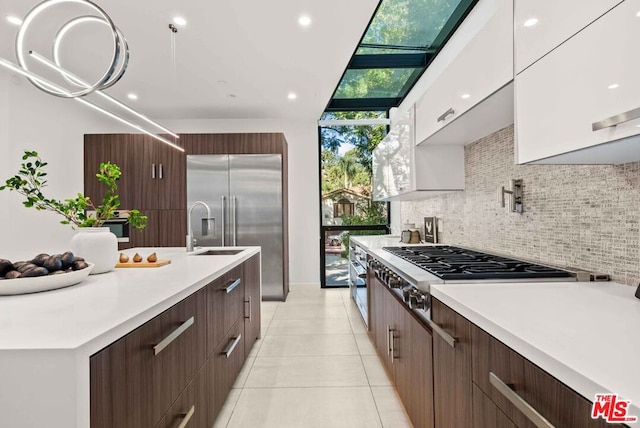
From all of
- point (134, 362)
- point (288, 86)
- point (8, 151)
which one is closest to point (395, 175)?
point (288, 86)

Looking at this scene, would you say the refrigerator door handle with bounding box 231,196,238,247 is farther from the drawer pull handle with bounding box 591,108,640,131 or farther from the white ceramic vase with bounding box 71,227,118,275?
the drawer pull handle with bounding box 591,108,640,131

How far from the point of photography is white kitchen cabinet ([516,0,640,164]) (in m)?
0.85

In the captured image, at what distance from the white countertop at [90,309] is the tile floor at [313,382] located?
3.11 feet

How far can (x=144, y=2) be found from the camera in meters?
2.49

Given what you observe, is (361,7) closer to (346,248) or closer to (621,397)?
(621,397)

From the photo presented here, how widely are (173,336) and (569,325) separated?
4.06 feet

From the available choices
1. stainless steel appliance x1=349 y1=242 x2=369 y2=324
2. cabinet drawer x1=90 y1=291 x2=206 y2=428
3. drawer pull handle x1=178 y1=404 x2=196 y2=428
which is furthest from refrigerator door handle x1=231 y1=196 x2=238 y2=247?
drawer pull handle x1=178 y1=404 x2=196 y2=428

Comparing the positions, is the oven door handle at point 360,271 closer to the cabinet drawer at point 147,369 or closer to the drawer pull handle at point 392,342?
the drawer pull handle at point 392,342

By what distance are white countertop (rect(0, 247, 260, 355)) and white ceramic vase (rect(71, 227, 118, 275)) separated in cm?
8

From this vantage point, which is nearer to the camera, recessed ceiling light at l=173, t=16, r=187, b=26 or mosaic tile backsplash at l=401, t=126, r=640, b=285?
mosaic tile backsplash at l=401, t=126, r=640, b=285

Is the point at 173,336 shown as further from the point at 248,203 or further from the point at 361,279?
the point at 248,203

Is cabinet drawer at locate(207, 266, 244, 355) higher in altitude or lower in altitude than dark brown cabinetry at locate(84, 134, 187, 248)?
lower

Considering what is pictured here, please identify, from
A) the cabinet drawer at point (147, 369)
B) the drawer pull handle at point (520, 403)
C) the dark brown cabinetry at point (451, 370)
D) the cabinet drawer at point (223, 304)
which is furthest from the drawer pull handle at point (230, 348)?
the drawer pull handle at point (520, 403)

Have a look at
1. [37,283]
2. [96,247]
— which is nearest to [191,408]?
[37,283]
